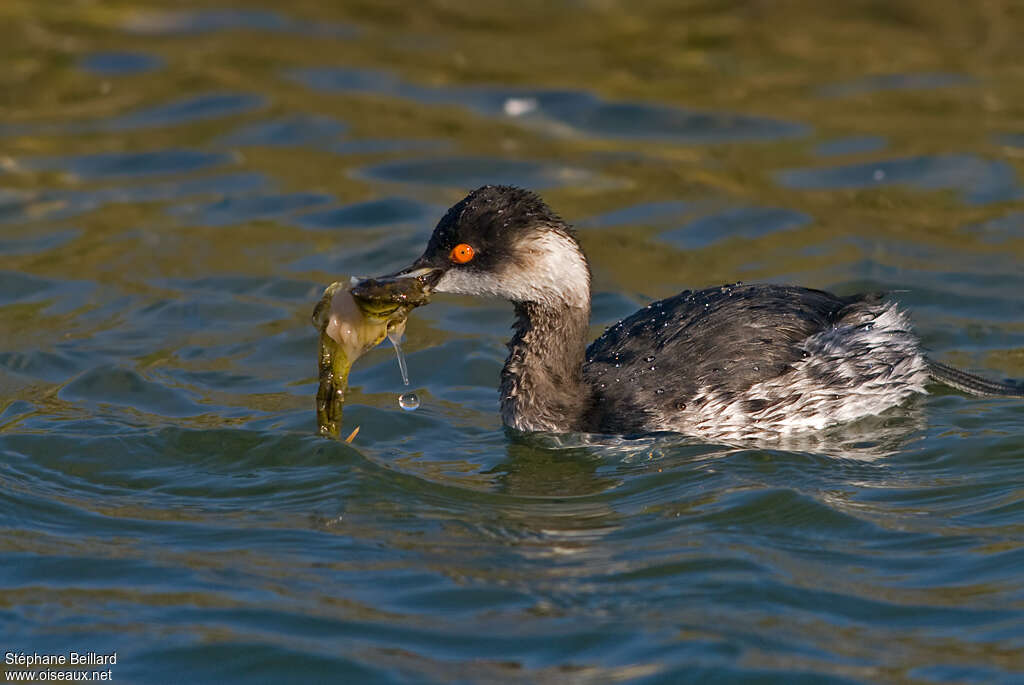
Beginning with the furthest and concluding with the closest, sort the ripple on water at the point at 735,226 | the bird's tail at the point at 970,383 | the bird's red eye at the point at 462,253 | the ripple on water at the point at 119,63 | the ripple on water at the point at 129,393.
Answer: the ripple on water at the point at 119,63 → the ripple on water at the point at 735,226 → the ripple on water at the point at 129,393 → the bird's tail at the point at 970,383 → the bird's red eye at the point at 462,253

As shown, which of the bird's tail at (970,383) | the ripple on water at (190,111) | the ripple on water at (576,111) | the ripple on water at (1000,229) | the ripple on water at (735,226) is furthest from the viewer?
the ripple on water at (190,111)

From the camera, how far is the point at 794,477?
25.2ft

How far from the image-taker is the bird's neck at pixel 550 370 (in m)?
8.32

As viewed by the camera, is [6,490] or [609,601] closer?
[609,601]

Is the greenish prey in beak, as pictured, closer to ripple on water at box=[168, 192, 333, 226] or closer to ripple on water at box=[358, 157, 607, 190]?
ripple on water at box=[168, 192, 333, 226]

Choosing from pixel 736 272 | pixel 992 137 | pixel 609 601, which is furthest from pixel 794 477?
pixel 992 137

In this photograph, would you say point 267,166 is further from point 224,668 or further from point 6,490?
point 224,668

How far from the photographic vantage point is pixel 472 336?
1047 centimetres

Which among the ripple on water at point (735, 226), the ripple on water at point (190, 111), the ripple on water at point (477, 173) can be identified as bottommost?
the ripple on water at point (735, 226)

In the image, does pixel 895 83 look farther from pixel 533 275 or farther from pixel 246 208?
pixel 533 275

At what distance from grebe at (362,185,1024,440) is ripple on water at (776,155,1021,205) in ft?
13.8

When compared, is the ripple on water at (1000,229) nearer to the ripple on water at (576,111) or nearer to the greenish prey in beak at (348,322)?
the ripple on water at (576,111)

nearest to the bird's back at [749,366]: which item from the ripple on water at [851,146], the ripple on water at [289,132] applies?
the ripple on water at [851,146]

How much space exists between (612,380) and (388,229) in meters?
4.44
